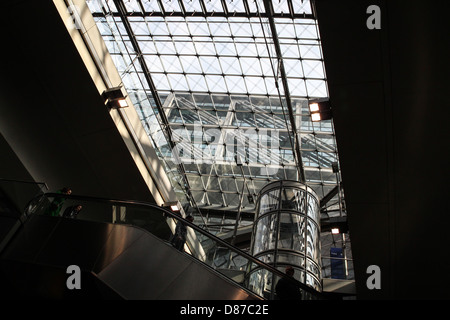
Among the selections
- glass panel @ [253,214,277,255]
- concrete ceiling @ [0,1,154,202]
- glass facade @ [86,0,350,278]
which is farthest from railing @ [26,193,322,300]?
glass facade @ [86,0,350,278]

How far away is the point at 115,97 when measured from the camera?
17438mm

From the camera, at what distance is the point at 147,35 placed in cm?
2539

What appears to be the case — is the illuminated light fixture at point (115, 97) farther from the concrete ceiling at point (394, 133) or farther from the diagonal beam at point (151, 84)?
the concrete ceiling at point (394, 133)

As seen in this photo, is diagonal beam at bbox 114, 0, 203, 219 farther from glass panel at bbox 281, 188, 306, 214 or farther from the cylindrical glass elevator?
glass panel at bbox 281, 188, 306, 214

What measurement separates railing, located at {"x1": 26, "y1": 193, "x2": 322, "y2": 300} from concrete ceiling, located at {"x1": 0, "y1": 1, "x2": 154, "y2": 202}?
21.6ft

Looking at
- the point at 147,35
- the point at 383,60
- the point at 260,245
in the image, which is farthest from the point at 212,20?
the point at 383,60

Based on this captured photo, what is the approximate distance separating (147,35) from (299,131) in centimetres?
1052

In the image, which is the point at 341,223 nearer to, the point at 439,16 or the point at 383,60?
the point at 383,60

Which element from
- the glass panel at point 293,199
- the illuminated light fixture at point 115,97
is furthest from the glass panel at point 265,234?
the illuminated light fixture at point 115,97

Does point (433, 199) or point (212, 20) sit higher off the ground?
point (212, 20)

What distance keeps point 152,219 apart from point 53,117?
919 cm

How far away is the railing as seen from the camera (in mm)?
10516

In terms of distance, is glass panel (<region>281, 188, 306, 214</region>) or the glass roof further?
the glass roof

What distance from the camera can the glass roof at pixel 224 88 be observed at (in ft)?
75.8
